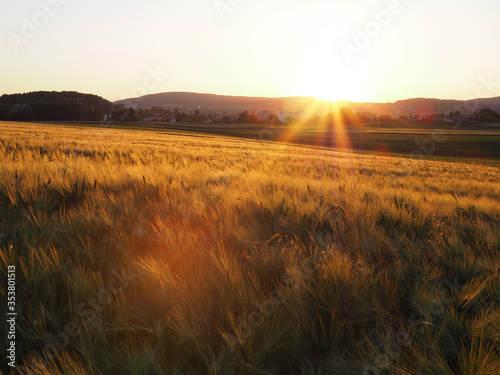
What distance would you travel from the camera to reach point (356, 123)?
113 metres

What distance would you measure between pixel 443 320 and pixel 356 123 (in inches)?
4728

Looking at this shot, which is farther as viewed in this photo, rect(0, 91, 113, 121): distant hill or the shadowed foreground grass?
rect(0, 91, 113, 121): distant hill

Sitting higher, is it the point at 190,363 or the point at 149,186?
the point at 149,186

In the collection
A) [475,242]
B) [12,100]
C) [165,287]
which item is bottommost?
[475,242]

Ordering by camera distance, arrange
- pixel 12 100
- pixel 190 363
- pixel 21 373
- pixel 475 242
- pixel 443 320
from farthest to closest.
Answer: pixel 12 100 < pixel 475 242 < pixel 443 320 < pixel 190 363 < pixel 21 373

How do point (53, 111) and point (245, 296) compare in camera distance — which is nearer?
point (245, 296)

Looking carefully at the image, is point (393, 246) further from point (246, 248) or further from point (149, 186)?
point (149, 186)

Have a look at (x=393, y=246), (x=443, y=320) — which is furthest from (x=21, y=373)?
(x=393, y=246)

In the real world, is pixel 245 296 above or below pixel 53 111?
below

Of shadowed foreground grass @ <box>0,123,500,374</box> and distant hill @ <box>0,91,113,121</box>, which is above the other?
distant hill @ <box>0,91,113,121</box>

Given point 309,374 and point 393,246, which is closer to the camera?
point 309,374

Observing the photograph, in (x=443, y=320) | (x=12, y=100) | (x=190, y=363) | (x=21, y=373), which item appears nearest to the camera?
(x=21, y=373)

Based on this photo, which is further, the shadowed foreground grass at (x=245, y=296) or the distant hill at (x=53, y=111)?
the distant hill at (x=53, y=111)

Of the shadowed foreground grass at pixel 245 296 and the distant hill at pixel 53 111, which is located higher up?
the distant hill at pixel 53 111
